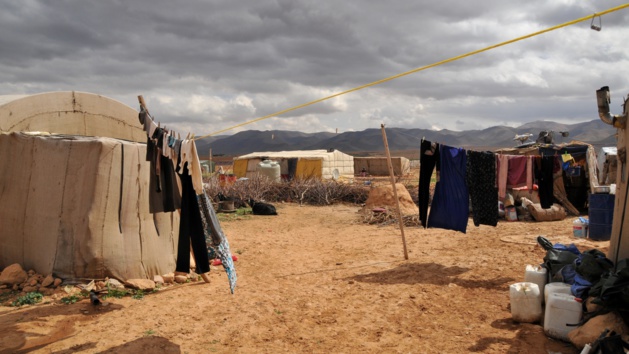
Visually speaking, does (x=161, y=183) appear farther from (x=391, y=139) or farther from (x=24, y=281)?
(x=391, y=139)

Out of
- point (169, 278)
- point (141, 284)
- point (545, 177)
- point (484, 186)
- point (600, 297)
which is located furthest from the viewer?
point (545, 177)

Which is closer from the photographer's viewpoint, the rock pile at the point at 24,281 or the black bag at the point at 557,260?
the black bag at the point at 557,260

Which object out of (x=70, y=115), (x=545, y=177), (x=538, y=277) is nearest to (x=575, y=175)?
(x=545, y=177)

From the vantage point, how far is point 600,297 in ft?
12.9

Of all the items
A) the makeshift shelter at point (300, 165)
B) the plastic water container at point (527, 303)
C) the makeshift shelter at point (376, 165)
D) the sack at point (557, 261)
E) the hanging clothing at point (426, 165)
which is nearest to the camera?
the plastic water container at point (527, 303)

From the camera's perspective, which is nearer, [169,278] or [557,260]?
[557,260]

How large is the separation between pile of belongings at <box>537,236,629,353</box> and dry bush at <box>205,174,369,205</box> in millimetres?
12926

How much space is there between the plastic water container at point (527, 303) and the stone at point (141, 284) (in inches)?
184

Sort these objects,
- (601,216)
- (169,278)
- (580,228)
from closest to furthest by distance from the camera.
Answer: (169,278), (601,216), (580,228)

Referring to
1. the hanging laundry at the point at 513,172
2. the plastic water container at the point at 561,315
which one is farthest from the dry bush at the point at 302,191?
the plastic water container at the point at 561,315

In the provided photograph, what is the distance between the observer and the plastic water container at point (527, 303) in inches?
183

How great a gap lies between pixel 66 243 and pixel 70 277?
467mm

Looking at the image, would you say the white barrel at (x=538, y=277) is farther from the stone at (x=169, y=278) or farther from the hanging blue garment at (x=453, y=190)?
the stone at (x=169, y=278)

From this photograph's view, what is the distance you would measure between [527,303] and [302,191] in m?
13.6
